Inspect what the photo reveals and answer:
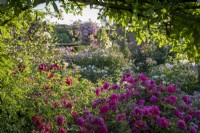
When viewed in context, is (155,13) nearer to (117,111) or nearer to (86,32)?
(117,111)

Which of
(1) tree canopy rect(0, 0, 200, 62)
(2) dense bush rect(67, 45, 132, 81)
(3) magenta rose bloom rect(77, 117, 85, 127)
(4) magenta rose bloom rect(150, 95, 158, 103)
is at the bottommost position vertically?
(2) dense bush rect(67, 45, 132, 81)

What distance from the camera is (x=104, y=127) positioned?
3.81m

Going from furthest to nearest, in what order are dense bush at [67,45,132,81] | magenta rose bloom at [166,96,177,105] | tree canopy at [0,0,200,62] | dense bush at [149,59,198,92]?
dense bush at [67,45,132,81] → dense bush at [149,59,198,92] → magenta rose bloom at [166,96,177,105] → tree canopy at [0,0,200,62]

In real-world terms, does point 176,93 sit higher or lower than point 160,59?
higher

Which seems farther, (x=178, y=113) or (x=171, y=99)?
(x=171, y=99)

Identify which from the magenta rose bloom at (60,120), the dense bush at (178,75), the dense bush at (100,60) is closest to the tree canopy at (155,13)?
the magenta rose bloom at (60,120)

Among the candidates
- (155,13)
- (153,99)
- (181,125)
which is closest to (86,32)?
(153,99)

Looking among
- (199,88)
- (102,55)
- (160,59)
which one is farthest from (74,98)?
(160,59)

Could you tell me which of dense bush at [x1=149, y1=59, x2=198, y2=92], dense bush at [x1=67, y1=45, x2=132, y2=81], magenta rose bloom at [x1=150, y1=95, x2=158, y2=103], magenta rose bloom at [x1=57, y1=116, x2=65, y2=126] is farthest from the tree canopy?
dense bush at [x1=67, y1=45, x2=132, y2=81]

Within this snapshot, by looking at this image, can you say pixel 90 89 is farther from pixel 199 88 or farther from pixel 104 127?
pixel 199 88

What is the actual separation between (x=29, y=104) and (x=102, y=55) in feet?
22.2

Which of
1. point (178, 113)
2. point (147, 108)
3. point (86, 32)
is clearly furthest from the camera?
point (86, 32)

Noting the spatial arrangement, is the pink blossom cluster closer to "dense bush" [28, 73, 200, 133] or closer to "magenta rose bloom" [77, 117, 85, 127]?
"dense bush" [28, 73, 200, 133]

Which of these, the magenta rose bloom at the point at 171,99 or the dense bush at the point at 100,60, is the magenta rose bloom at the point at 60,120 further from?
the dense bush at the point at 100,60
